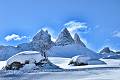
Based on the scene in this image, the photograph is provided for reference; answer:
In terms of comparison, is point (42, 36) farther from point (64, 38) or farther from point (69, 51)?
point (69, 51)

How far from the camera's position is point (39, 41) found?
3253 inches

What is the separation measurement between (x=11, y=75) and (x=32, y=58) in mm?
8941

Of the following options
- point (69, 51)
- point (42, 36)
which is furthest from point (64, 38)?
point (69, 51)

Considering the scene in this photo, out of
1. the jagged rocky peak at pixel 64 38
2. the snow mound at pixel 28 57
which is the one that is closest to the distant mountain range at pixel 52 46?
the jagged rocky peak at pixel 64 38

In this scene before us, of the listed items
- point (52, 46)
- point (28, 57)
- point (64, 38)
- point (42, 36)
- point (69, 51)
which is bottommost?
point (28, 57)

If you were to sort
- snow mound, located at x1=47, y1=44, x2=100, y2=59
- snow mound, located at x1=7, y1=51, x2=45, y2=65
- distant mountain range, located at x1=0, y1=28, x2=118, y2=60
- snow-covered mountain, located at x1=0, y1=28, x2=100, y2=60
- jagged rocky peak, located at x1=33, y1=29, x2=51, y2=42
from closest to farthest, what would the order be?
snow mound, located at x1=7, y1=51, x2=45, y2=65, snow mound, located at x1=47, y1=44, x2=100, y2=59, distant mountain range, located at x1=0, y1=28, x2=118, y2=60, snow-covered mountain, located at x1=0, y1=28, x2=100, y2=60, jagged rocky peak, located at x1=33, y1=29, x2=51, y2=42

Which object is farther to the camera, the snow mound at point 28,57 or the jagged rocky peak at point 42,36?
the jagged rocky peak at point 42,36

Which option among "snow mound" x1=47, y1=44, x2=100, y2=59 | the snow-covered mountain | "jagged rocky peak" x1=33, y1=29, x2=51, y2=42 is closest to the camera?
"snow mound" x1=47, y1=44, x2=100, y2=59

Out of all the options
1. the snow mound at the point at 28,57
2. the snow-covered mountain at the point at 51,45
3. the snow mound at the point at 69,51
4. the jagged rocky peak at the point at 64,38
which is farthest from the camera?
the jagged rocky peak at the point at 64,38

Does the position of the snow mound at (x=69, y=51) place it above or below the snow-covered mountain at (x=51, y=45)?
below

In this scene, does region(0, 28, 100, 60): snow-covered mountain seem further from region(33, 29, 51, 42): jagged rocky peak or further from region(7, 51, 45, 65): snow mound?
region(7, 51, 45, 65): snow mound

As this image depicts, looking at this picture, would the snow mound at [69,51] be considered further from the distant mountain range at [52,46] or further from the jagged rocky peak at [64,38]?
the jagged rocky peak at [64,38]

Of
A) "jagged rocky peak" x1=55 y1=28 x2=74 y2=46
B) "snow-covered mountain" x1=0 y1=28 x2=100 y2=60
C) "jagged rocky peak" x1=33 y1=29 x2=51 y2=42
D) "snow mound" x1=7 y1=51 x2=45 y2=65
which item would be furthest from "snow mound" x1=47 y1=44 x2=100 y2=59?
"snow mound" x1=7 y1=51 x2=45 y2=65

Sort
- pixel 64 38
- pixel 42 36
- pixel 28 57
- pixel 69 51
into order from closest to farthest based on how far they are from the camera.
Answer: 1. pixel 28 57
2. pixel 69 51
3. pixel 42 36
4. pixel 64 38
